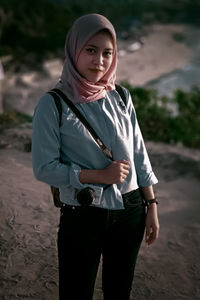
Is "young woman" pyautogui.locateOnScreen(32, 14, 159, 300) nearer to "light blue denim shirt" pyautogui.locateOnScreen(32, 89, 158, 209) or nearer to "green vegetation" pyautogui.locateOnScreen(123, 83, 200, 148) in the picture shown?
"light blue denim shirt" pyautogui.locateOnScreen(32, 89, 158, 209)

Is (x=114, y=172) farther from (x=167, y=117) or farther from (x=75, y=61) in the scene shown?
(x=167, y=117)

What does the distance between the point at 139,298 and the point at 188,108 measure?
4.85 meters

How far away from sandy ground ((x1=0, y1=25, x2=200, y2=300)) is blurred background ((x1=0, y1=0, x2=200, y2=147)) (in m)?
0.76

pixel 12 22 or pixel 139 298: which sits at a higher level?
pixel 12 22

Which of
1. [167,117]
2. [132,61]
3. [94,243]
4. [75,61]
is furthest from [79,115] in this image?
[132,61]

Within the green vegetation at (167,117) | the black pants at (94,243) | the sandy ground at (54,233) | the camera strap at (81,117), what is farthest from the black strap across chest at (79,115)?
the green vegetation at (167,117)

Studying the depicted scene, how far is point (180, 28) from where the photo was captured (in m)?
52.9

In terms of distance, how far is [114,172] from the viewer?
1.59m

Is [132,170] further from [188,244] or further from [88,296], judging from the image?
[188,244]

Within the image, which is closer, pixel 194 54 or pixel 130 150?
pixel 130 150

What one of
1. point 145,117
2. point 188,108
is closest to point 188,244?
point 145,117

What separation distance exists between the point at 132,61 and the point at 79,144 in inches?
1327

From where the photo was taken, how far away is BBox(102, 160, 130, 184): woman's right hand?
159 centimetres

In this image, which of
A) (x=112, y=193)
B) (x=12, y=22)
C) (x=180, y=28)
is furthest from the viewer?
(x=180, y=28)
